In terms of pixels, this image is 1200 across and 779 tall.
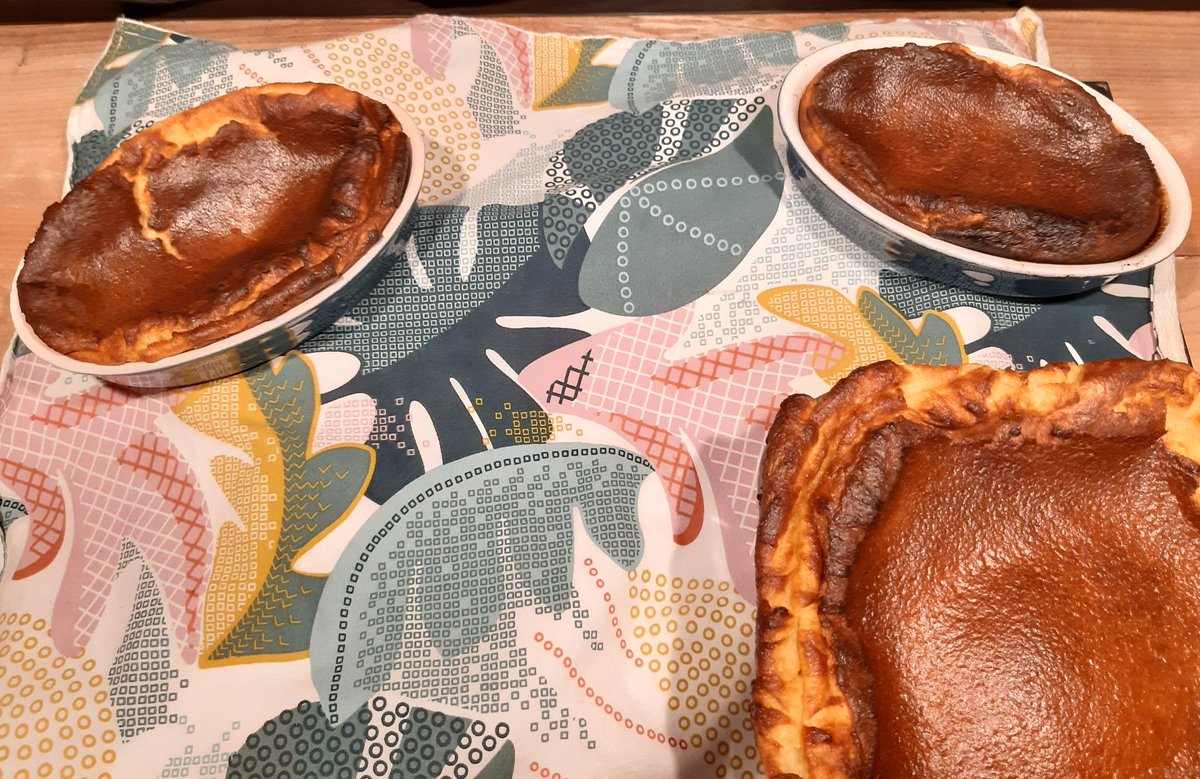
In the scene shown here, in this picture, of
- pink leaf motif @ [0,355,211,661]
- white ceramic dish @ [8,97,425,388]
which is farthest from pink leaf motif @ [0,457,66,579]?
white ceramic dish @ [8,97,425,388]

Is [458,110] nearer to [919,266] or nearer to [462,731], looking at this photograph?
[919,266]

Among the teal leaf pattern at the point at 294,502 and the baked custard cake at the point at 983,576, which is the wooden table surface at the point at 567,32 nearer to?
the teal leaf pattern at the point at 294,502

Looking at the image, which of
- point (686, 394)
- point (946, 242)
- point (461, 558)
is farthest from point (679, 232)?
point (461, 558)

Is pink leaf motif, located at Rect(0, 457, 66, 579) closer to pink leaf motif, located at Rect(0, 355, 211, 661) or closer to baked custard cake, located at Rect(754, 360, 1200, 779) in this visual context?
pink leaf motif, located at Rect(0, 355, 211, 661)

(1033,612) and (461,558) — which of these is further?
(461,558)

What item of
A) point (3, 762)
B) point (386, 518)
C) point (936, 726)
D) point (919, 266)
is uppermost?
point (919, 266)

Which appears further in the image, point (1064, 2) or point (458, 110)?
point (1064, 2)

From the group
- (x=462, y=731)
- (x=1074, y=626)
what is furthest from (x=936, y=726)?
(x=462, y=731)

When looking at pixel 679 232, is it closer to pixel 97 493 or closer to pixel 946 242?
pixel 946 242
